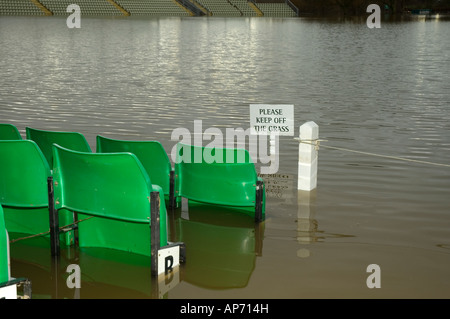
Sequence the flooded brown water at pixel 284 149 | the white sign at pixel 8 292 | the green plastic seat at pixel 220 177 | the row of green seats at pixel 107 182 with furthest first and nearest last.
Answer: the green plastic seat at pixel 220 177 → the flooded brown water at pixel 284 149 → the row of green seats at pixel 107 182 → the white sign at pixel 8 292

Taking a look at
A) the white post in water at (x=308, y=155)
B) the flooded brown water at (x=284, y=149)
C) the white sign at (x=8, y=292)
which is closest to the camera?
the white sign at (x=8, y=292)

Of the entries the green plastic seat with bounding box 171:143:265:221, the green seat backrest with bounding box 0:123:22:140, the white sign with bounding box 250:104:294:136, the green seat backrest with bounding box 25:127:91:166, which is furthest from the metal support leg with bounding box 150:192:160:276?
the white sign with bounding box 250:104:294:136

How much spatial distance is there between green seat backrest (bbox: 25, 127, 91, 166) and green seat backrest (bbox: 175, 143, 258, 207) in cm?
75

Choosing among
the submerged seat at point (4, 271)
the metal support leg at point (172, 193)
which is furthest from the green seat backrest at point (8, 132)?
the submerged seat at point (4, 271)

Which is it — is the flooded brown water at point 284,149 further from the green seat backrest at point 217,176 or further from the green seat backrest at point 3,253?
the green seat backrest at point 3,253

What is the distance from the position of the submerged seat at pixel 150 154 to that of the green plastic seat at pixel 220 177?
0.12m

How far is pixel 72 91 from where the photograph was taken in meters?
13.6

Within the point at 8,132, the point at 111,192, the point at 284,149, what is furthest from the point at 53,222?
the point at 284,149

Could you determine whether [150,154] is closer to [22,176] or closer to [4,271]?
[22,176]

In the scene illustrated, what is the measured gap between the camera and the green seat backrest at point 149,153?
4.94 meters

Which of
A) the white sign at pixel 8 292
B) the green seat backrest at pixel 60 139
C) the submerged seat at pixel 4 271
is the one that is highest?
the green seat backrest at pixel 60 139

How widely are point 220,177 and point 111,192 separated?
44.7 inches

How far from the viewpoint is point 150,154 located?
5.14 meters

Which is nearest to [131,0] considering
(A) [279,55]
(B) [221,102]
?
(A) [279,55]
